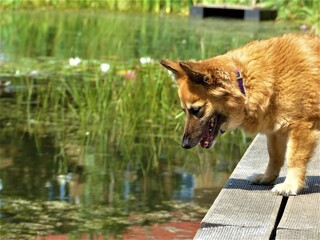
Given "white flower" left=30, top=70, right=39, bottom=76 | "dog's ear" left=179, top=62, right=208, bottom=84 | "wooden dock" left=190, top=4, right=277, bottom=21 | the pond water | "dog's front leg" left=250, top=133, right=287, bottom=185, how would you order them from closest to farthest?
"dog's ear" left=179, top=62, right=208, bottom=84
"dog's front leg" left=250, top=133, right=287, bottom=185
the pond water
"white flower" left=30, top=70, right=39, bottom=76
"wooden dock" left=190, top=4, right=277, bottom=21

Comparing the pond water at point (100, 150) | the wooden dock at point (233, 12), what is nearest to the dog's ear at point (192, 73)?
the pond water at point (100, 150)

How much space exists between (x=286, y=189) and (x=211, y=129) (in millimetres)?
506

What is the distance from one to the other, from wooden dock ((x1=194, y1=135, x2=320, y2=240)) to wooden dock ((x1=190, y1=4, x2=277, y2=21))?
1394cm

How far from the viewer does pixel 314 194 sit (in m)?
4.86

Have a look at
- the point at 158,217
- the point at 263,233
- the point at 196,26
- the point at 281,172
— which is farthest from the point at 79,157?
the point at 196,26

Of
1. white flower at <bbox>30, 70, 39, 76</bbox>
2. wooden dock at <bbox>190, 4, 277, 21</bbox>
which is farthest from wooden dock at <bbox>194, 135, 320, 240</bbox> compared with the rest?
wooden dock at <bbox>190, 4, 277, 21</bbox>

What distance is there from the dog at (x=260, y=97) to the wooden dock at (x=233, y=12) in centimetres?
1417

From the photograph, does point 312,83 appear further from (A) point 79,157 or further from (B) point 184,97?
(A) point 79,157

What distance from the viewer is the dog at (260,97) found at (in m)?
4.76

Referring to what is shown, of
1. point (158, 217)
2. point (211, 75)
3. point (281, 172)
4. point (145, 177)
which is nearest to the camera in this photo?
point (211, 75)

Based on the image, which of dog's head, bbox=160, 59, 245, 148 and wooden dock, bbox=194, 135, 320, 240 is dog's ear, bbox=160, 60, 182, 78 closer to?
dog's head, bbox=160, 59, 245, 148

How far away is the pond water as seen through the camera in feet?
20.4

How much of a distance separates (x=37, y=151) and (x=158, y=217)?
2091 mm

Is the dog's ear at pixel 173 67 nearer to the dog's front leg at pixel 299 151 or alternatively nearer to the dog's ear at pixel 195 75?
the dog's ear at pixel 195 75
